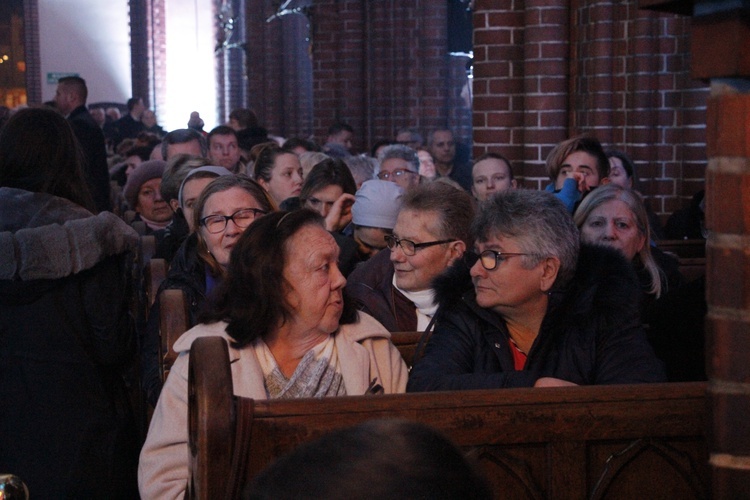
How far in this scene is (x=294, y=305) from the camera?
3.10 metres

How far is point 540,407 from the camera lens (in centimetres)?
252

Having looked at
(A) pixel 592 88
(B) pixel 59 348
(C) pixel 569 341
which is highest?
(A) pixel 592 88

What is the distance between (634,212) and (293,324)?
7.37 feet

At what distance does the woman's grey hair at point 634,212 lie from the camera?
4801mm

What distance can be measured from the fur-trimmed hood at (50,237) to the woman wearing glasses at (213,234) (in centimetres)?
40

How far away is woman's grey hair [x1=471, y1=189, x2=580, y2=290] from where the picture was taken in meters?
3.40

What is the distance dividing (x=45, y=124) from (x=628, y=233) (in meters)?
2.47

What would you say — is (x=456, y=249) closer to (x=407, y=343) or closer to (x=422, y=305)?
(x=422, y=305)

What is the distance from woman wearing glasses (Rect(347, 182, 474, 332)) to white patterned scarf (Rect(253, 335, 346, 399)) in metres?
1.14

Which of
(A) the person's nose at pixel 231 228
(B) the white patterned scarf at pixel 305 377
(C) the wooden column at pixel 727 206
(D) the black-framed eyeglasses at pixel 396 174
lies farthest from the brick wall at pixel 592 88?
(C) the wooden column at pixel 727 206

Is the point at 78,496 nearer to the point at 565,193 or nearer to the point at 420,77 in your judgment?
the point at 565,193

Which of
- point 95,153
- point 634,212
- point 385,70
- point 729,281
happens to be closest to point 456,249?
point 634,212

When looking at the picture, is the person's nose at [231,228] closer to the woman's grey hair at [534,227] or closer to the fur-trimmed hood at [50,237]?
the fur-trimmed hood at [50,237]

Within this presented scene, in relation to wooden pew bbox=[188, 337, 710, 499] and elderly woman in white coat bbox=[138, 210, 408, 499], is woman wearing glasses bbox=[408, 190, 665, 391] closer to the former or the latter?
elderly woman in white coat bbox=[138, 210, 408, 499]
